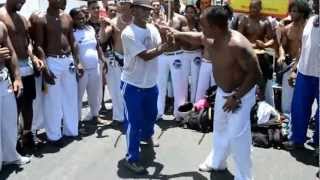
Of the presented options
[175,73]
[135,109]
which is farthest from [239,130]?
[175,73]

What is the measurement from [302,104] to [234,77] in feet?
6.01

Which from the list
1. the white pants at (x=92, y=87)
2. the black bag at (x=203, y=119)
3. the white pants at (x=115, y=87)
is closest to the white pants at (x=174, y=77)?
the black bag at (x=203, y=119)

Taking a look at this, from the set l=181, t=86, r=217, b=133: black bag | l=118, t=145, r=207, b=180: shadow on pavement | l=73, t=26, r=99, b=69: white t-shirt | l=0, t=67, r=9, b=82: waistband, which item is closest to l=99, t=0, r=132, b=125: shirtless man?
l=73, t=26, r=99, b=69: white t-shirt

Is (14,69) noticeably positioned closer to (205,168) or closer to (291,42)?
(205,168)

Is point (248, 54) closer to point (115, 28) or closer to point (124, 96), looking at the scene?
point (124, 96)

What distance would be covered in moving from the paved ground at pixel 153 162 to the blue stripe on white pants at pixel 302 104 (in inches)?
9.7

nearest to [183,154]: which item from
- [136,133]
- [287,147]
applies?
[136,133]

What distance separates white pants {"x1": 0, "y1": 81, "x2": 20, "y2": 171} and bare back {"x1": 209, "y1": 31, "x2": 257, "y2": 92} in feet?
7.58

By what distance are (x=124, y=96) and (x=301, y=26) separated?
304cm

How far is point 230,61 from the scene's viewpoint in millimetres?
4699

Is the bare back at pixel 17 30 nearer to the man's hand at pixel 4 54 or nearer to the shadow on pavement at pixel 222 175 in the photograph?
the man's hand at pixel 4 54

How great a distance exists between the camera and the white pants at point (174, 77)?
25.3ft

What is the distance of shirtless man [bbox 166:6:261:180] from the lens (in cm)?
463

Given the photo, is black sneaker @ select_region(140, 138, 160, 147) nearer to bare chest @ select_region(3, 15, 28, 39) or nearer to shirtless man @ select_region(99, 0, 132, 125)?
shirtless man @ select_region(99, 0, 132, 125)
